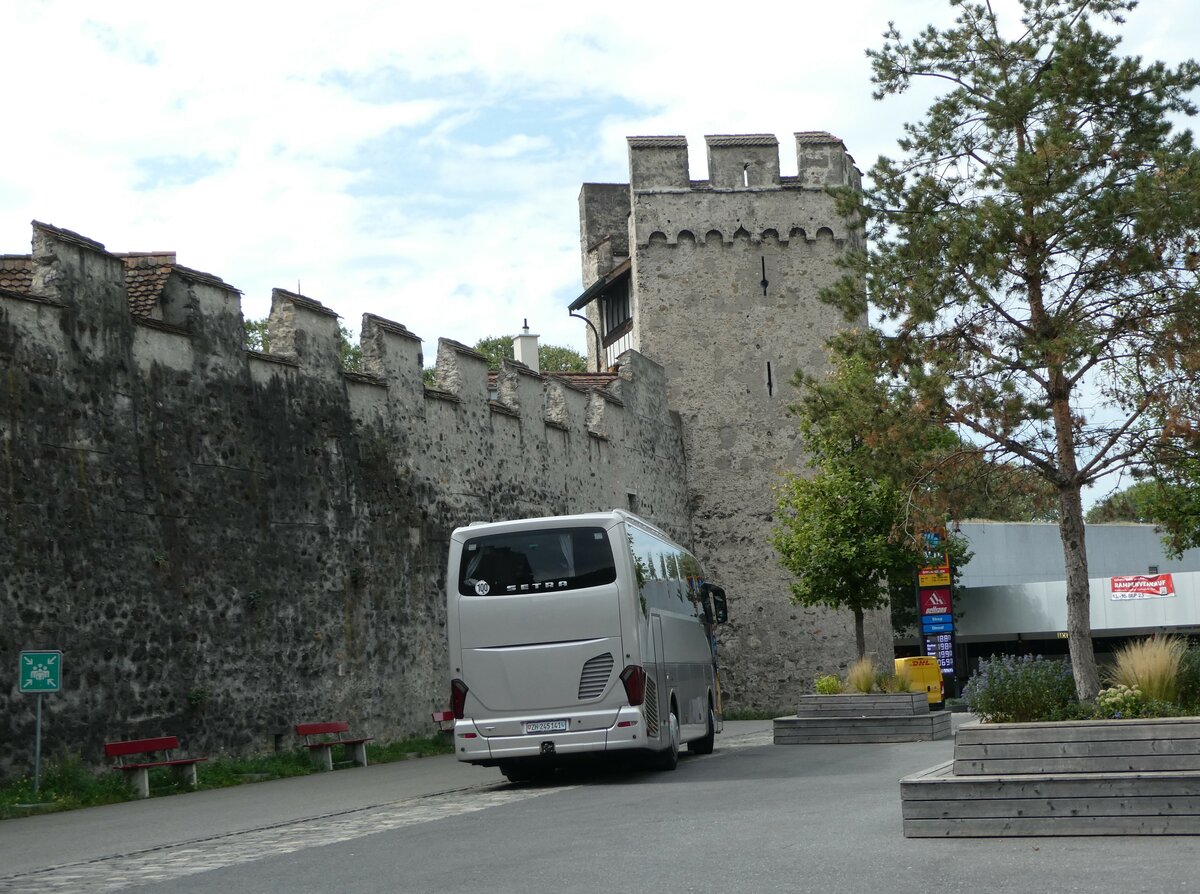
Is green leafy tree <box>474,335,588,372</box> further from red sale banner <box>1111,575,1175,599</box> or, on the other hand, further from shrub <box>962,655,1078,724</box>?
shrub <box>962,655,1078,724</box>

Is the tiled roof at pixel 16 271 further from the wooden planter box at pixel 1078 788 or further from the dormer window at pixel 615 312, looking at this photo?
the dormer window at pixel 615 312

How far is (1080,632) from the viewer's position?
13578mm

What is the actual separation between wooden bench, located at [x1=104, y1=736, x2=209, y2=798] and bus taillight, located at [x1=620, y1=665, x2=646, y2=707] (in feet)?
17.7

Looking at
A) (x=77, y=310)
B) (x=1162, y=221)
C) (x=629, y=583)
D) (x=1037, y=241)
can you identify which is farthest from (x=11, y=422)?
(x=1162, y=221)

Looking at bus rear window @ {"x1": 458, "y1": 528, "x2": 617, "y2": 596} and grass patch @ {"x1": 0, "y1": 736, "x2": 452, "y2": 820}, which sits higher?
bus rear window @ {"x1": 458, "y1": 528, "x2": 617, "y2": 596}

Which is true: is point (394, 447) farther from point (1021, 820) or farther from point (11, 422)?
point (1021, 820)

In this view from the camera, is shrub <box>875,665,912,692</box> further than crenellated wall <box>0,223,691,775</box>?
Yes

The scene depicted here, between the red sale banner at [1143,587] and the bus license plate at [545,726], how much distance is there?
121 feet

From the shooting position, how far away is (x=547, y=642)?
52.5ft

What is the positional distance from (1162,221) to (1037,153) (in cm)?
128

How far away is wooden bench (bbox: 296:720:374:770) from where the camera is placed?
66.4 feet

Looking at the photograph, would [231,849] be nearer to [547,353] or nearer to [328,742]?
[328,742]

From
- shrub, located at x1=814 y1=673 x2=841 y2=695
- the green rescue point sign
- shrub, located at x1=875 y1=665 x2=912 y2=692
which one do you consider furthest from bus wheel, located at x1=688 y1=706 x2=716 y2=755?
the green rescue point sign

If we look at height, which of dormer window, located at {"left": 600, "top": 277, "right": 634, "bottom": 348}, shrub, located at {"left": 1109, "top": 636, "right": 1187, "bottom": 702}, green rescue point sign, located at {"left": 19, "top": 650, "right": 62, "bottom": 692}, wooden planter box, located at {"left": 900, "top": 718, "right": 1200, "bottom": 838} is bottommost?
wooden planter box, located at {"left": 900, "top": 718, "right": 1200, "bottom": 838}
